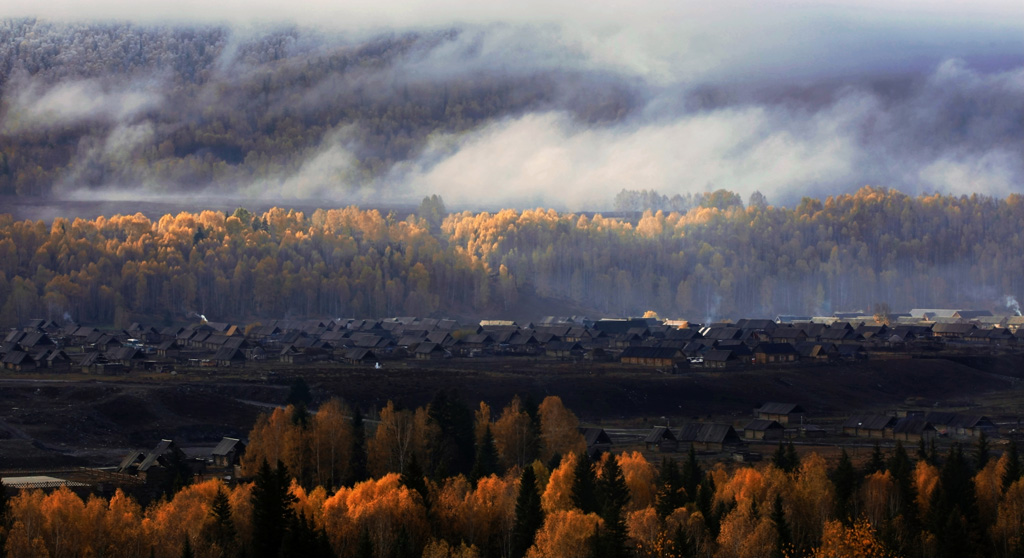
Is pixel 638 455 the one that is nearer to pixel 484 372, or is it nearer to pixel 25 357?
pixel 484 372

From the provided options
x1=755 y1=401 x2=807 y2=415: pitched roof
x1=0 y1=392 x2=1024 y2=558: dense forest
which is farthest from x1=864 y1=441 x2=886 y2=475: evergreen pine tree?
x1=755 y1=401 x2=807 y2=415: pitched roof

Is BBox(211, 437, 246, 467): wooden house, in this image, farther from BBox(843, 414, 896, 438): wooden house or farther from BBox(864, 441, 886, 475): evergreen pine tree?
BBox(843, 414, 896, 438): wooden house

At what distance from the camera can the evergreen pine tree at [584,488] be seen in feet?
187

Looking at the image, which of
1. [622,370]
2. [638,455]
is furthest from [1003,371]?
[638,455]

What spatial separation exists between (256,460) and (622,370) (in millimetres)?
50762

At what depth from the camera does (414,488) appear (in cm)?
5578

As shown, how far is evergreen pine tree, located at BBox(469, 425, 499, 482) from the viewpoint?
65000 millimetres

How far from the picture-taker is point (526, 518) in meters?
53.2

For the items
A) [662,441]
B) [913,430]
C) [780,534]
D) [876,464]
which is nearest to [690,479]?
[780,534]

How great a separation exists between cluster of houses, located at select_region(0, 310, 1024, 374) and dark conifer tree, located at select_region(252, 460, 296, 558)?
5691 centimetres

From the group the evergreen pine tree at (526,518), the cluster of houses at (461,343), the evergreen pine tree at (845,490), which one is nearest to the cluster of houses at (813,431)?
the evergreen pine tree at (845,490)

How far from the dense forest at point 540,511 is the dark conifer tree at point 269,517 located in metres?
0.05

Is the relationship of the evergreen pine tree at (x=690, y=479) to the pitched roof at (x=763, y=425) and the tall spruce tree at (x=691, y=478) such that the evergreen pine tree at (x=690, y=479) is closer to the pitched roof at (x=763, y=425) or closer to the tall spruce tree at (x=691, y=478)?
the tall spruce tree at (x=691, y=478)

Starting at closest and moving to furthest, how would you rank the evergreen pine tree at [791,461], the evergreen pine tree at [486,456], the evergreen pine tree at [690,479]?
the evergreen pine tree at [690,479] < the evergreen pine tree at [791,461] < the evergreen pine tree at [486,456]
